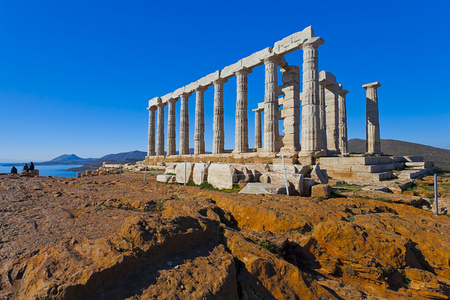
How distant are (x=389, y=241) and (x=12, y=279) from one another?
5.79 meters

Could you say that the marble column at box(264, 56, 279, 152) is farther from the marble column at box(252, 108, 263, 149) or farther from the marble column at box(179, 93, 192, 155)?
the marble column at box(179, 93, 192, 155)

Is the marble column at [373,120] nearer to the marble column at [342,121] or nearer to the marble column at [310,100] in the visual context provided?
the marble column at [342,121]

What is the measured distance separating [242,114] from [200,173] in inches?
425

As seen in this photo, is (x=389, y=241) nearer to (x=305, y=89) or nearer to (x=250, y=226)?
(x=250, y=226)

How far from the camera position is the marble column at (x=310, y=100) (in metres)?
15.8

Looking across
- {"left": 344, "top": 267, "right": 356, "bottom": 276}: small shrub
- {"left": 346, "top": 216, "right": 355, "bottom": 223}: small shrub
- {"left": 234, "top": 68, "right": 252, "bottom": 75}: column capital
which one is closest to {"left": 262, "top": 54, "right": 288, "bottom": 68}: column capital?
{"left": 234, "top": 68, "right": 252, "bottom": 75}: column capital

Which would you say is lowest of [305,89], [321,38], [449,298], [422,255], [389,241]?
[449,298]

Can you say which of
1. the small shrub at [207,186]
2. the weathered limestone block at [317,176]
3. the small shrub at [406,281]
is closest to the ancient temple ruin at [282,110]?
the weathered limestone block at [317,176]

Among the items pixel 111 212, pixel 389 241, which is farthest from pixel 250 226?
pixel 111 212

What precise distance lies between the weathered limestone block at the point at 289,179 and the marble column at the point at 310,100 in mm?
6947

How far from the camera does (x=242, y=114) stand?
2062 cm

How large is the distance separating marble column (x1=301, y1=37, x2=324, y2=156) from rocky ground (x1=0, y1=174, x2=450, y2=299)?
9963mm

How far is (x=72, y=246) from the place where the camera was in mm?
2852

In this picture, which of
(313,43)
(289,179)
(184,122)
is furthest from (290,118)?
(184,122)
